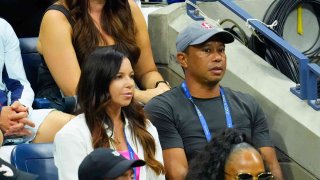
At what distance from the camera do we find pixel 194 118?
5.54m

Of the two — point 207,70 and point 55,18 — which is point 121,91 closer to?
point 207,70

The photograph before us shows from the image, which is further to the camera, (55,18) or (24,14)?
(24,14)

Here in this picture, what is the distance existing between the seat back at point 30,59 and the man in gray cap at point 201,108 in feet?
4.05

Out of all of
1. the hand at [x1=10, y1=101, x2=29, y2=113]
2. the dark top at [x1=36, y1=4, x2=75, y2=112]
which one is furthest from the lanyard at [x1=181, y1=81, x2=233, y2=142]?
the hand at [x1=10, y1=101, x2=29, y2=113]

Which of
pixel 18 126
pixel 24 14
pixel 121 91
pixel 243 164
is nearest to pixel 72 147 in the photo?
pixel 121 91

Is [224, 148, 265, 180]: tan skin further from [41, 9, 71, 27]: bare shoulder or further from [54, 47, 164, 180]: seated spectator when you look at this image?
[41, 9, 71, 27]: bare shoulder

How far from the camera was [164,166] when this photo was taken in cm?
539

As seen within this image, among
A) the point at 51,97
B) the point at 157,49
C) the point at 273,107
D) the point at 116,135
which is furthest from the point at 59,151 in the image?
the point at 157,49

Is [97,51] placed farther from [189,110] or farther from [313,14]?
[313,14]

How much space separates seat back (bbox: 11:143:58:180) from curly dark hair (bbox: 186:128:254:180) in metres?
0.88

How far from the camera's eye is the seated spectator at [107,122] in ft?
16.0

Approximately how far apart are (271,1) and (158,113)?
2.37 meters

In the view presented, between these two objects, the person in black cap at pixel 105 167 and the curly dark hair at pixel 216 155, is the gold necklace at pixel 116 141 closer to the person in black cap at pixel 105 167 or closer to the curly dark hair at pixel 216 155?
the curly dark hair at pixel 216 155

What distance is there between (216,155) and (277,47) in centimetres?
225
